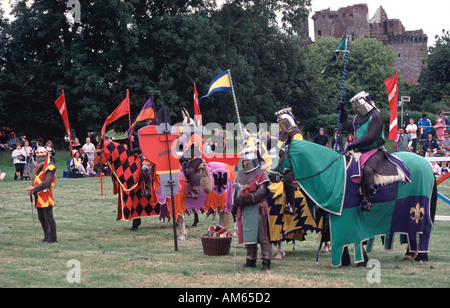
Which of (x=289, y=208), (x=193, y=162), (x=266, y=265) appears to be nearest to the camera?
(x=266, y=265)

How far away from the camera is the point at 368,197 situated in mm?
9422

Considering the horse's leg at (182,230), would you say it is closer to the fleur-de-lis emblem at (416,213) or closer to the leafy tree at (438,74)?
the fleur-de-lis emblem at (416,213)

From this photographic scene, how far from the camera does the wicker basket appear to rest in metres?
10.7

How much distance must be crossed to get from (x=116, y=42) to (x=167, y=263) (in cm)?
2898

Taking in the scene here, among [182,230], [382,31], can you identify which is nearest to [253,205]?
[182,230]

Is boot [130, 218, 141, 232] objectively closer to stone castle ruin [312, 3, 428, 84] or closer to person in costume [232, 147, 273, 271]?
person in costume [232, 147, 273, 271]

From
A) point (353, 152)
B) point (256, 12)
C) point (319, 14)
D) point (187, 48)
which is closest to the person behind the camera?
A: point (353, 152)

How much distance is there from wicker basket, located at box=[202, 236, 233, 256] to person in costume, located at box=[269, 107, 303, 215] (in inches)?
53.4

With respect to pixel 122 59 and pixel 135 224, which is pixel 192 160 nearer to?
pixel 135 224

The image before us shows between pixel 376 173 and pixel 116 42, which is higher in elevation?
pixel 116 42

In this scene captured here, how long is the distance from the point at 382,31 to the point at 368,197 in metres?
95.8

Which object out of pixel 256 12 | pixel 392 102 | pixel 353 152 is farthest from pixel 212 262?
pixel 256 12

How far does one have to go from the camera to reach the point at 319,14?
104 meters

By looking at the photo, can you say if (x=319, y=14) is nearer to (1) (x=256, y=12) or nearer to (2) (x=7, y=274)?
(1) (x=256, y=12)
